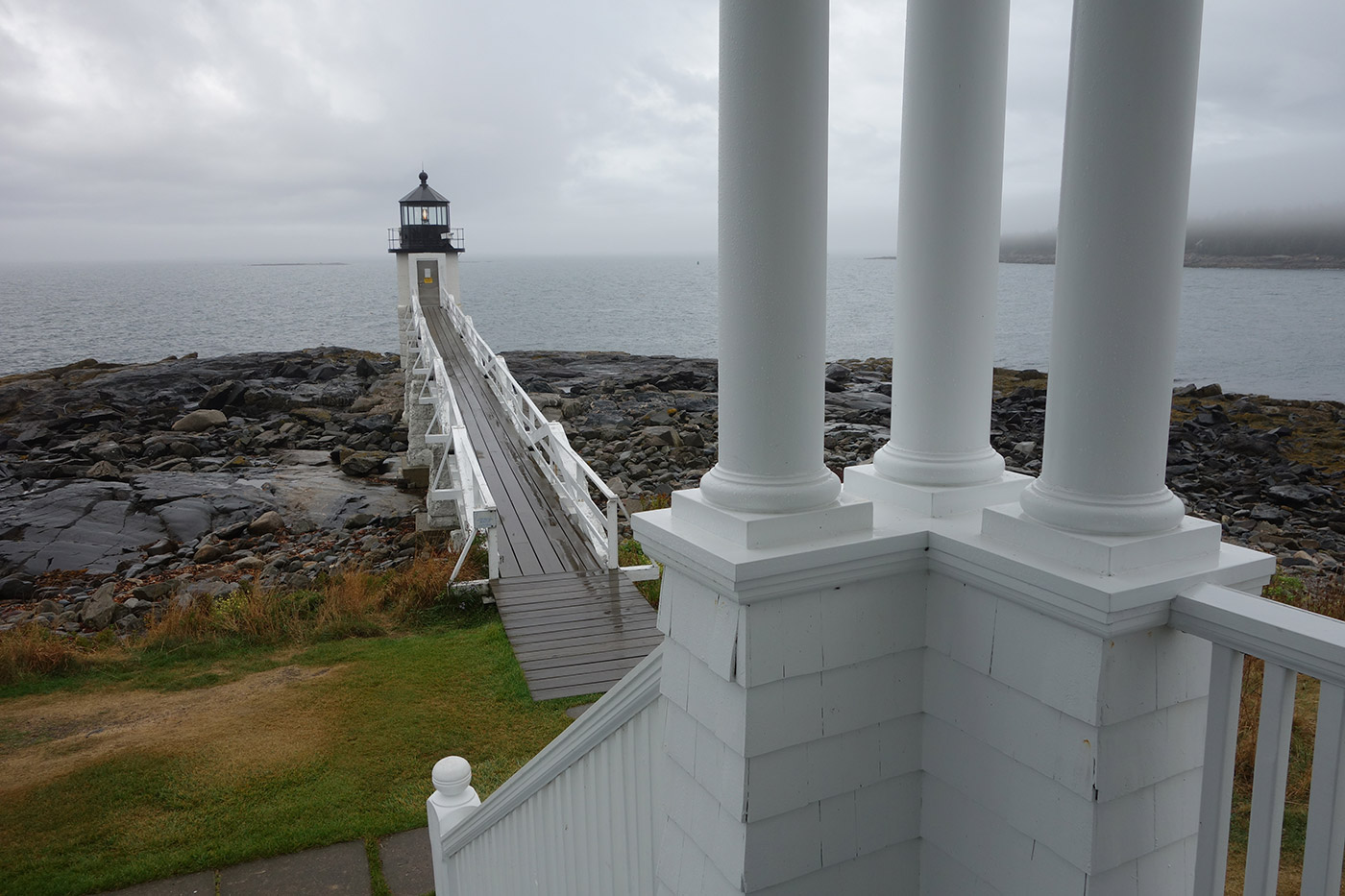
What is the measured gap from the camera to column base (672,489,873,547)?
2096 millimetres

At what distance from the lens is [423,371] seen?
704 inches

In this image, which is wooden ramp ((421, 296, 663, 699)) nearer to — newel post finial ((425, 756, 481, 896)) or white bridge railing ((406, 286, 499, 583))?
white bridge railing ((406, 286, 499, 583))

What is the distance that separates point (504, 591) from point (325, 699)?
1.98 m

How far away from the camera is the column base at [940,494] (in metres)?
2.39

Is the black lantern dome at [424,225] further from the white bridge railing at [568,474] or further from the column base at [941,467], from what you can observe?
the column base at [941,467]

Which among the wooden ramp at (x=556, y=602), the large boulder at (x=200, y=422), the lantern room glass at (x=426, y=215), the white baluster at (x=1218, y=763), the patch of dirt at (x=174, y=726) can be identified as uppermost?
the lantern room glass at (x=426, y=215)

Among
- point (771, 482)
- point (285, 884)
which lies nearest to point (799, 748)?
point (771, 482)

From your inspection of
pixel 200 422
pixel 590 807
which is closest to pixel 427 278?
pixel 200 422

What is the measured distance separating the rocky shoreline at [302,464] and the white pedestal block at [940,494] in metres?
10.1

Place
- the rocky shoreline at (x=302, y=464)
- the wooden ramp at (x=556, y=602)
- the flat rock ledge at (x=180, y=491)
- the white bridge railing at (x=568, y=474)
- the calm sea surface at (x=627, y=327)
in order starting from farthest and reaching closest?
the calm sea surface at (x=627, y=327), the rocky shoreline at (x=302, y=464), the flat rock ledge at (x=180, y=491), the white bridge railing at (x=568, y=474), the wooden ramp at (x=556, y=602)

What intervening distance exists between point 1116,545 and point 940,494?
23.9 inches

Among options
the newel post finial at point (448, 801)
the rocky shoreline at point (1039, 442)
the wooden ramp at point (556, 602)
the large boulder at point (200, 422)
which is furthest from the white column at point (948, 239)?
the large boulder at point (200, 422)

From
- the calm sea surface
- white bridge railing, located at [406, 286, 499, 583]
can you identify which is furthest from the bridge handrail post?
the calm sea surface

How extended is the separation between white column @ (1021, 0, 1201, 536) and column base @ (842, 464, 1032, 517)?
1.36ft
